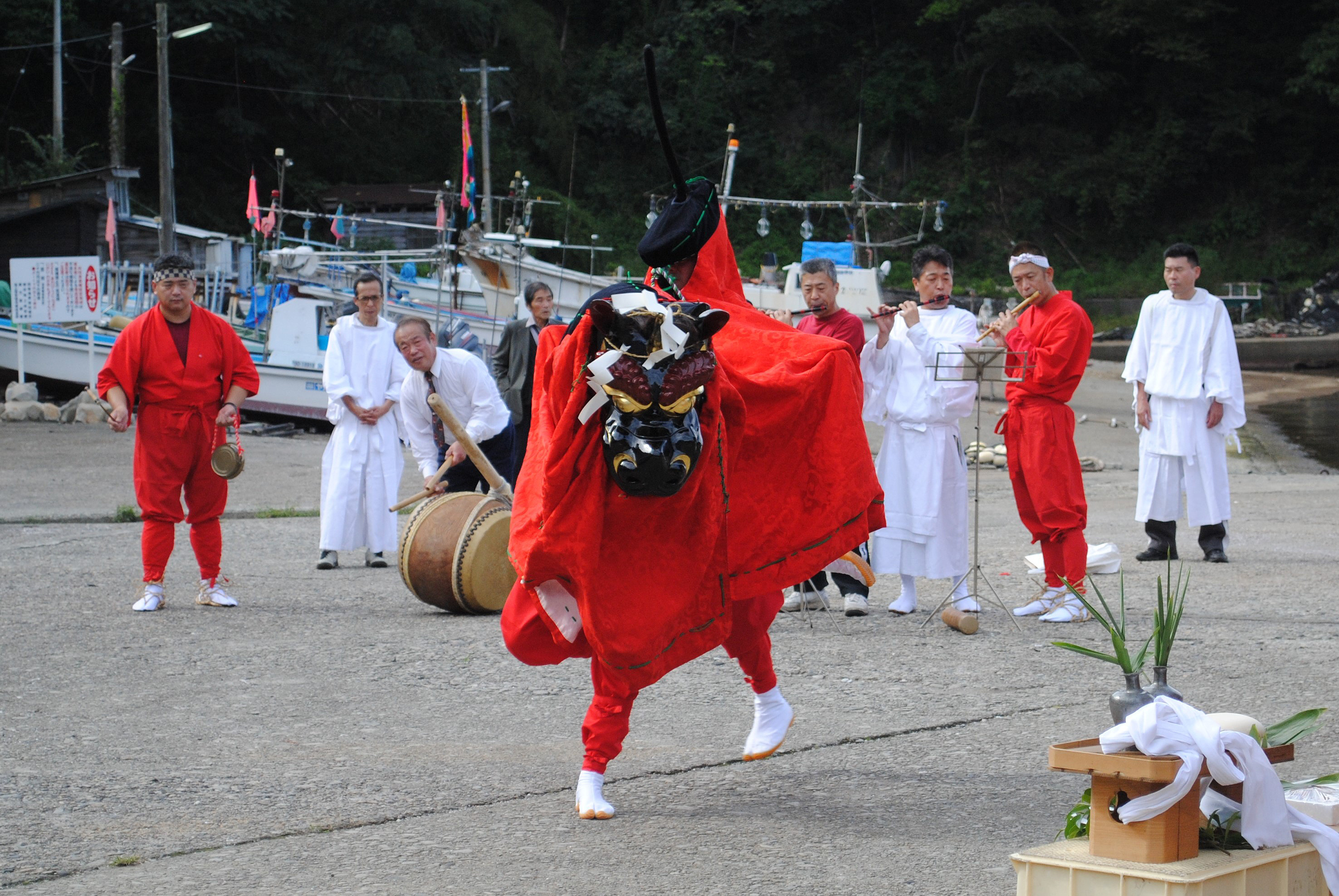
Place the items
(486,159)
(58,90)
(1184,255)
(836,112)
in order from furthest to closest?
1. (836,112)
2. (58,90)
3. (486,159)
4. (1184,255)

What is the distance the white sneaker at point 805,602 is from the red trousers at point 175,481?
3.20 m

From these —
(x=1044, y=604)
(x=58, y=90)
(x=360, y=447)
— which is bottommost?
(x=1044, y=604)

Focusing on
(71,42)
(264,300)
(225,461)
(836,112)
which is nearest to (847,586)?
(225,461)

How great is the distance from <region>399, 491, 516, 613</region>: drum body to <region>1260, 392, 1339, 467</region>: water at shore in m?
13.8

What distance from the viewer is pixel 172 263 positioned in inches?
297

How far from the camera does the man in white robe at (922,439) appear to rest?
23.9ft

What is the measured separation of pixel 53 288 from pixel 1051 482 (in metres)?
15.7

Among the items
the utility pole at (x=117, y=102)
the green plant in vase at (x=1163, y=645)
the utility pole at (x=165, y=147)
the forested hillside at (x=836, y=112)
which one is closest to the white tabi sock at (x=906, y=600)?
the green plant in vase at (x=1163, y=645)

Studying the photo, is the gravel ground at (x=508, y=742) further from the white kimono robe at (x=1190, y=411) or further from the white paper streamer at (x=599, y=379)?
the white paper streamer at (x=599, y=379)

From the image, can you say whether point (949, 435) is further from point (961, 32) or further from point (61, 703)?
point (961, 32)

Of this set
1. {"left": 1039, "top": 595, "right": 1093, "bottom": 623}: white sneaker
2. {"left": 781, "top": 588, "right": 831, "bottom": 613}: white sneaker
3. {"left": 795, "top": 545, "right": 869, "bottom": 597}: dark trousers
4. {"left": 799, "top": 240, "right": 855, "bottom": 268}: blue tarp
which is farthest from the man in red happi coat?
{"left": 799, "top": 240, "right": 855, "bottom": 268}: blue tarp

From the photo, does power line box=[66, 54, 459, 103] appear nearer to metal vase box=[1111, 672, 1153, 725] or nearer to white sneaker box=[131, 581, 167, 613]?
white sneaker box=[131, 581, 167, 613]

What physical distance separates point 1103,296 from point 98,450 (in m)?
34.7

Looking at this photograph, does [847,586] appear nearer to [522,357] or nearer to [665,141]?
[522,357]
